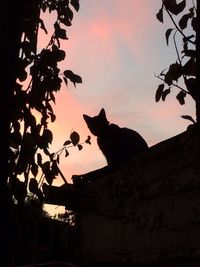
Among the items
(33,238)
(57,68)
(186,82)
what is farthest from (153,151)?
(33,238)

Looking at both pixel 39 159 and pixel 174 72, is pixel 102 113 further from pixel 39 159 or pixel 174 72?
pixel 174 72

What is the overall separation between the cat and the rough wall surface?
1.34m

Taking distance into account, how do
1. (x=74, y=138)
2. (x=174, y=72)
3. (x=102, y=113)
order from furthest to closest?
(x=102, y=113)
(x=74, y=138)
(x=174, y=72)

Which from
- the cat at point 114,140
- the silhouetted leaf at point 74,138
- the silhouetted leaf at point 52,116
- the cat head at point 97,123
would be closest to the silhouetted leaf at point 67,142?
the silhouetted leaf at point 74,138

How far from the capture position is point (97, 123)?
22.4 feet

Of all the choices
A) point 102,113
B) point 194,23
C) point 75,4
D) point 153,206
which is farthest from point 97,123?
point 194,23

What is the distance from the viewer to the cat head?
6.77m

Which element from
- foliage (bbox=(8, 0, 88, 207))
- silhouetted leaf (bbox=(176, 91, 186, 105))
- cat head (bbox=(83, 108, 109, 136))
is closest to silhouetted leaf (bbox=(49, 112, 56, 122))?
foliage (bbox=(8, 0, 88, 207))

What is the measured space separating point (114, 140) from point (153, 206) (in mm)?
3291

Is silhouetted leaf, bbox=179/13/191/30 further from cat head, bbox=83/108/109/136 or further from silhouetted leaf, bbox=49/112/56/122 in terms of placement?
cat head, bbox=83/108/109/136

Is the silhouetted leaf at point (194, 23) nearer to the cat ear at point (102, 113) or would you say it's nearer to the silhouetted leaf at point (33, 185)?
the silhouetted leaf at point (33, 185)

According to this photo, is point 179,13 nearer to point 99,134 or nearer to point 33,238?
point 33,238

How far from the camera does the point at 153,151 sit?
2902 mm

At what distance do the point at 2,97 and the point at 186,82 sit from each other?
1.05 meters
